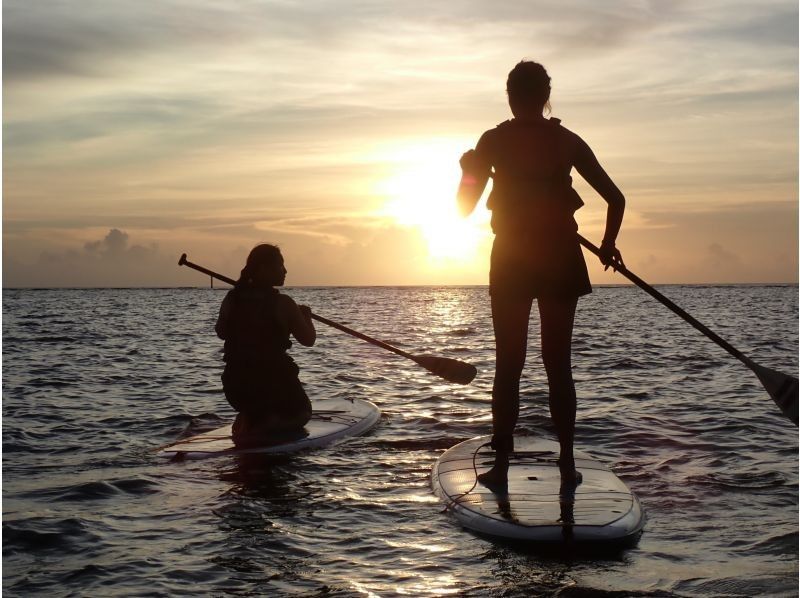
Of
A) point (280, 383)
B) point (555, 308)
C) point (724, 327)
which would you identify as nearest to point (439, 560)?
point (555, 308)

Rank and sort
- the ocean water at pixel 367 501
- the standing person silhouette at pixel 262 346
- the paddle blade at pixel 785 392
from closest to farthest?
the ocean water at pixel 367 501
the paddle blade at pixel 785 392
the standing person silhouette at pixel 262 346

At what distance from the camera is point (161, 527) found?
22.9 ft

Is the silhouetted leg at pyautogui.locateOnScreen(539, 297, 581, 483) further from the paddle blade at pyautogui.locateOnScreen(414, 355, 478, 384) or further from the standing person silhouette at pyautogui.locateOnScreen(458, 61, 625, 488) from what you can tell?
the paddle blade at pyautogui.locateOnScreen(414, 355, 478, 384)

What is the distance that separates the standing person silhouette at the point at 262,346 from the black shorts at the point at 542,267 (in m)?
3.05

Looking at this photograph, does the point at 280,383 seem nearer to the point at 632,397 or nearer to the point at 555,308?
the point at 555,308

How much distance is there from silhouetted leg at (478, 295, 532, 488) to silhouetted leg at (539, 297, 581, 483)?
0.16 metres

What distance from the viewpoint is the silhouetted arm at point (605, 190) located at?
6.38 m

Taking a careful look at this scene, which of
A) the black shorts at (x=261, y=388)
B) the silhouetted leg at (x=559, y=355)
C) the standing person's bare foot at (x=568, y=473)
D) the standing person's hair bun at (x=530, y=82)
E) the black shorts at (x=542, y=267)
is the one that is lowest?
the standing person's bare foot at (x=568, y=473)

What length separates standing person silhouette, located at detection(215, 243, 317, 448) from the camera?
909 cm

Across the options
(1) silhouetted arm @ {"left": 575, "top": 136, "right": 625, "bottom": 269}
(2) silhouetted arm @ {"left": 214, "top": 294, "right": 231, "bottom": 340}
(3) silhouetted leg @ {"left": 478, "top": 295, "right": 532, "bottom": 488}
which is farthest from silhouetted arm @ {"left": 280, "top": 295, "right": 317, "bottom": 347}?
(1) silhouetted arm @ {"left": 575, "top": 136, "right": 625, "bottom": 269}

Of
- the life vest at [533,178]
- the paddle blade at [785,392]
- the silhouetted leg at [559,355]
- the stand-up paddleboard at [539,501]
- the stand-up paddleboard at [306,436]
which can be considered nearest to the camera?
the stand-up paddleboard at [539,501]

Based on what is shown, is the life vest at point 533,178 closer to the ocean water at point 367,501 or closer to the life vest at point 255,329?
the ocean water at point 367,501

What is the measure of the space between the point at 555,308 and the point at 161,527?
3.45m

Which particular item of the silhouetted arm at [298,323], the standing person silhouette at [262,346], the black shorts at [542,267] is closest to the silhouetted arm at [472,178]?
the black shorts at [542,267]
